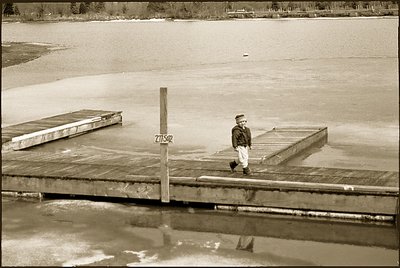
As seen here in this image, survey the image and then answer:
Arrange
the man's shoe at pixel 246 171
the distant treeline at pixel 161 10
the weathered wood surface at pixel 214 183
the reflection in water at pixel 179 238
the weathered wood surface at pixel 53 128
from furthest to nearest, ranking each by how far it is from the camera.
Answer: the distant treeline at pixel 161 10 → the weathered wood surface at pixel 53 128 → the man's shoe at pixel 246 171 → the weathered wood surface at pixel 214 183 → the reflection in water at pixel 179 238

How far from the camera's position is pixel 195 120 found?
25.9m

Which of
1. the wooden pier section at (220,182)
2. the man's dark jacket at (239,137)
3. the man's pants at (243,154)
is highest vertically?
the man's dark jacket at (239,137)

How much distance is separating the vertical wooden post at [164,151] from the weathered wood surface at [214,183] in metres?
0.16

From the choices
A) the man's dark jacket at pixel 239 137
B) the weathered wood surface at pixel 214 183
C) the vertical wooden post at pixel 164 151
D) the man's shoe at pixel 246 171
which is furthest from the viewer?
the man's shoe at pixel 246 171

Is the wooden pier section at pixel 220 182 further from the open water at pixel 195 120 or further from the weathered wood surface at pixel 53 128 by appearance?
the weathered wood surface at pixel 53 128

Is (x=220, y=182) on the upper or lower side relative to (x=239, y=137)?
lower

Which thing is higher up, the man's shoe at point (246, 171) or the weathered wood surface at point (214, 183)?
the man's shoe at point (246, 171)

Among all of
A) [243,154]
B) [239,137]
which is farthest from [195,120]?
[239,137]

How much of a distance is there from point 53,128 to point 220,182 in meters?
9.60

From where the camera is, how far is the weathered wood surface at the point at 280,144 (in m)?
17.8

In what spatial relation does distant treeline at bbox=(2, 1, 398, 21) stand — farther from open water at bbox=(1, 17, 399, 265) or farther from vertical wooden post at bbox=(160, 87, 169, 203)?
vertical wooden post at bbox=(160, 87, 169, 203)

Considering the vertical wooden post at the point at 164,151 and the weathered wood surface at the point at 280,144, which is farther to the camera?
the weathered wood surface at the point at 280,144

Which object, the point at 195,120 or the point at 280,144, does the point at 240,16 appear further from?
the point at 280,144

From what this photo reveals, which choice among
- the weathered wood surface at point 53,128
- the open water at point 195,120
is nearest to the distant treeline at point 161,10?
the open water at point 195,120
